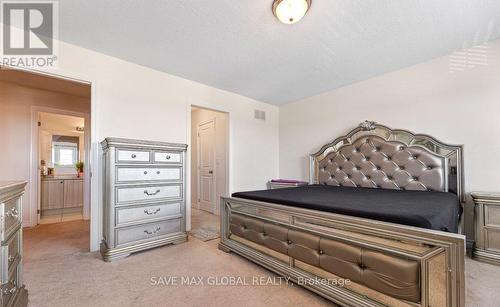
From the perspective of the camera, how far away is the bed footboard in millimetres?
1170

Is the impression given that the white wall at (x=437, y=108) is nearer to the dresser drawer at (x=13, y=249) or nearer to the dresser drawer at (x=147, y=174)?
the dresser drawer at (x=147, y=174)

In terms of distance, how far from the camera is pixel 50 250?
2.59m

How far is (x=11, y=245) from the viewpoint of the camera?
134cm

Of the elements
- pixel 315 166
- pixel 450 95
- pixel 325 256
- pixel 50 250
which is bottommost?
pixel 50 250

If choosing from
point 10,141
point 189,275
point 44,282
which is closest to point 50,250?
point 44,282

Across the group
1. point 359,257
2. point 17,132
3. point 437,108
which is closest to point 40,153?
point 17,132

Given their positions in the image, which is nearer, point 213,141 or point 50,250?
point 50,250

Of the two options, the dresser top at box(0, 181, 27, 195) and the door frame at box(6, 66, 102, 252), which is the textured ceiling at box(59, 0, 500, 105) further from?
the dresser top at box(0, 181, 27, 195)

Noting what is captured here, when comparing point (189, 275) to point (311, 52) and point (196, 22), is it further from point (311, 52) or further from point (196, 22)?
point (311, 52)

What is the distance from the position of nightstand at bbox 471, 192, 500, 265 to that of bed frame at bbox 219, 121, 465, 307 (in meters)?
0.31

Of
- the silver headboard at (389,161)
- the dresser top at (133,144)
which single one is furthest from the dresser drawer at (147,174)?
the silver headboard at (389,161)

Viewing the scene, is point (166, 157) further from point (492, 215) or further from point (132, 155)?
point (492, 215)

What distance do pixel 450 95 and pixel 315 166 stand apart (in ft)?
6.72

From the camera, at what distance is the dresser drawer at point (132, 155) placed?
7.93ft
